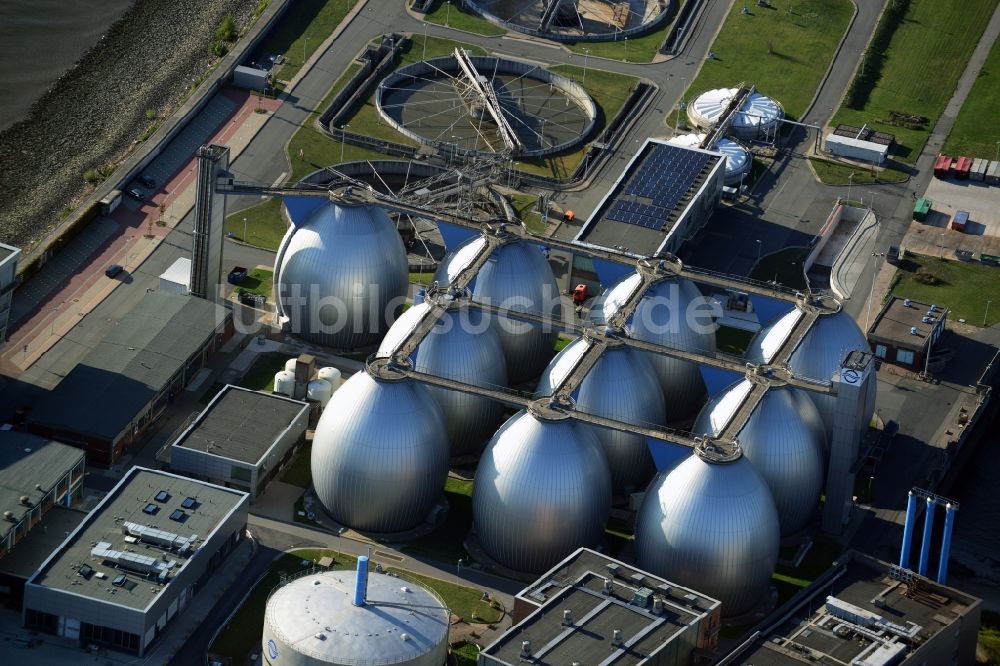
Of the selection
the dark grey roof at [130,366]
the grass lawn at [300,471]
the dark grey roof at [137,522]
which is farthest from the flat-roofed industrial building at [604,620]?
the dark grey roof at [130,366]

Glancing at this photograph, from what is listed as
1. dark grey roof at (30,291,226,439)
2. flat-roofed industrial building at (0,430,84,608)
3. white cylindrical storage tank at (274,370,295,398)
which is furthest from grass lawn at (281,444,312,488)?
flat-roofed industrial building at (0,430,84,608)

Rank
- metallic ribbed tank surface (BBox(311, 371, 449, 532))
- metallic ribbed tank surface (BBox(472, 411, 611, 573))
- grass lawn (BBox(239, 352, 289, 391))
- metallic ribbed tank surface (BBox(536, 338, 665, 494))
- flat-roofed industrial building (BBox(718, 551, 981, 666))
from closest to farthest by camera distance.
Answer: flat-roofed industrial building (BBox(718, 551, 981, 666)) → metallic ribbed tank surface (BBox(472, 411, 611, 573)) → metallic ribbed tank surface (BBox(311, 371, 449, 532)) → metallic ribbed tank surface (BBox(536, 338, 665, 494)) → grass lawn (BBox(239, 352, 289, 391))

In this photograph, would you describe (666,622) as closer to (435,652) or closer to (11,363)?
(435,652)

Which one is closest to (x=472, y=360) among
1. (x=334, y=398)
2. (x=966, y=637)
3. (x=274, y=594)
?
(x=334, y=398)

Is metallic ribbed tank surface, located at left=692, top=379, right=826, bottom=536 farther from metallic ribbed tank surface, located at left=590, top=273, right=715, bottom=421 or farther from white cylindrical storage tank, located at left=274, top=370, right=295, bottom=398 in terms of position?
white cylindrical storage tank, located at left=274, top=370, right=295, bottom=398

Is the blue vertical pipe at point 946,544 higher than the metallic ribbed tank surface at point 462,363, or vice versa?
the blue vertical pipe at point 946,544

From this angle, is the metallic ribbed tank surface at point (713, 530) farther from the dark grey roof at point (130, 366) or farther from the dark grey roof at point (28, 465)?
the dark grey roof at point (28, 465)
